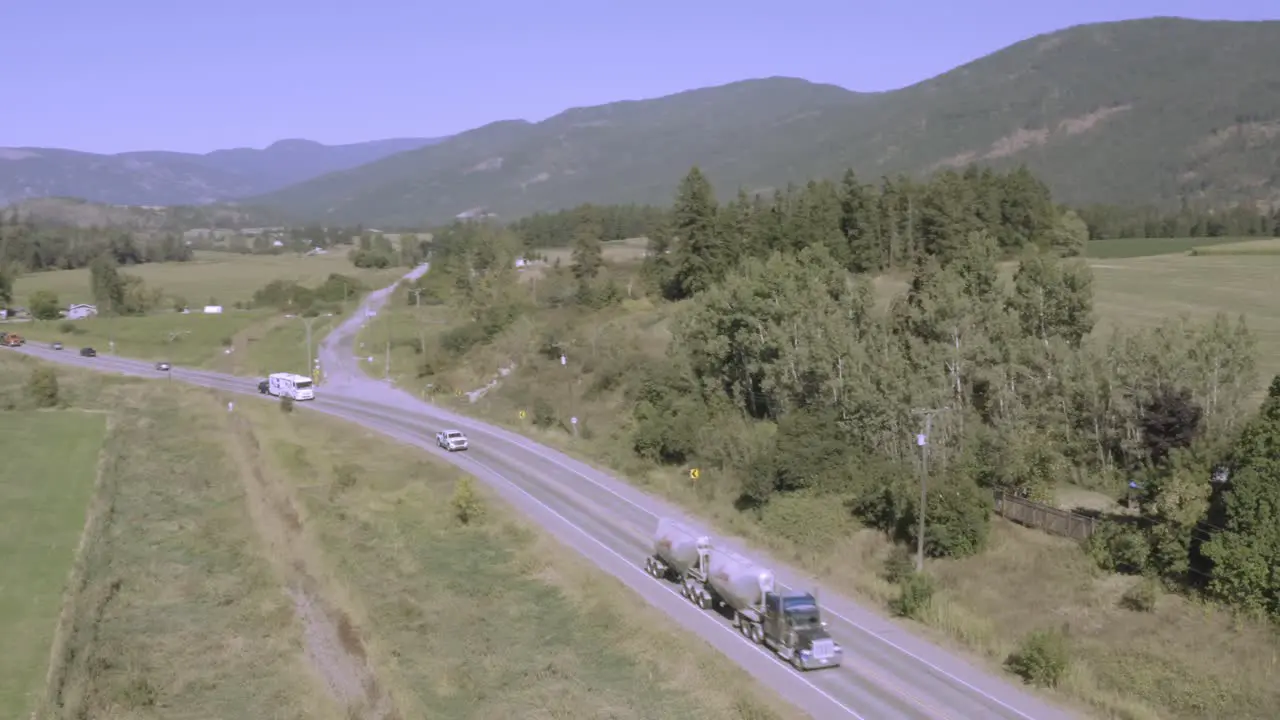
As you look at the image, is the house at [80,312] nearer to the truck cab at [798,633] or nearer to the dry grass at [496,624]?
the dry grass at [496,624]

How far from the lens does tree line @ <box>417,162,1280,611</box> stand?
37344mm

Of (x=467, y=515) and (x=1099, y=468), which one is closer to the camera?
(x=1099, y=468)

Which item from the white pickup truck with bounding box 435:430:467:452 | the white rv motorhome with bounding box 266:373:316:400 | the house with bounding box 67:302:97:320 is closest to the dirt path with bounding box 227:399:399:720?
the white pickup truck with bounding box 435:430:467:452

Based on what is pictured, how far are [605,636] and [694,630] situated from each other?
307 cm

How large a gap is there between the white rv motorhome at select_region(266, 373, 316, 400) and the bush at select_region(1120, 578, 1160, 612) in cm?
6623

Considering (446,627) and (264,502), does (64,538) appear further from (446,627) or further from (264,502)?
(446,627)

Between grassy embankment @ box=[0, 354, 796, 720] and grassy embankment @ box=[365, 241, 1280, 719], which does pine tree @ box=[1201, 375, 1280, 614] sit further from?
grassy embankment @ box=[0, 354, 796, 720]

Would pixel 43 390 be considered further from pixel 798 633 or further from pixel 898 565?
pixel 798 633

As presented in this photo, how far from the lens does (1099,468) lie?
154 feet

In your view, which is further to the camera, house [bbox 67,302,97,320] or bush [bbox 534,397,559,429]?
house [bbox 67,302,97,320]

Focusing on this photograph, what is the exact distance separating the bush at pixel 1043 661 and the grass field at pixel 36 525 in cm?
2846

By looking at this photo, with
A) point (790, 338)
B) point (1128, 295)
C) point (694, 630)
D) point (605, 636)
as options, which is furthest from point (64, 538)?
point (1128, 295)

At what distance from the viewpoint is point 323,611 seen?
1540 inches

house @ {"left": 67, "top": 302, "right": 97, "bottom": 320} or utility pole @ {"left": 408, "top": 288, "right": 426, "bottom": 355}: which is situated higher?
house @ {"left": 67, "top": 302, "right": 97, "bottom": 320}
